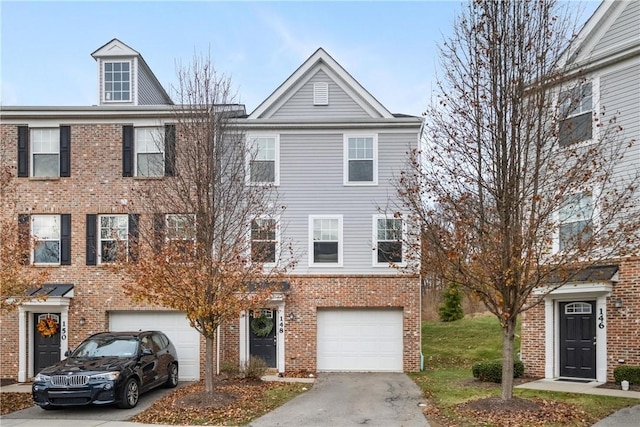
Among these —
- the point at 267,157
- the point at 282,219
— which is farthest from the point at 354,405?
the point at 267,157

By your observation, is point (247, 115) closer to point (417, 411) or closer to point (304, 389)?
point (304, 389)

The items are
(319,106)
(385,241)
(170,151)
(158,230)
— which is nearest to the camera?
(158,230)

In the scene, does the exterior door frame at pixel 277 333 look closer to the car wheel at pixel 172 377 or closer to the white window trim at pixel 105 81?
the car wheel at pixel 172 377

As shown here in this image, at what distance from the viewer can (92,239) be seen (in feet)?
55.2

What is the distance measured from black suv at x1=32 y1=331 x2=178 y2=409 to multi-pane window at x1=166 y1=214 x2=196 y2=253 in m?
2.80

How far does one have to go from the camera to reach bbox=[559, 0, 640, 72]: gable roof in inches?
518

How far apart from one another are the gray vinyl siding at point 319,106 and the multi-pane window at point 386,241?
348 cm

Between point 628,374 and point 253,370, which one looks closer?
point 628,374

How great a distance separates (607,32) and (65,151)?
15948 millimetres

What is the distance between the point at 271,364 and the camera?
16.9 metres

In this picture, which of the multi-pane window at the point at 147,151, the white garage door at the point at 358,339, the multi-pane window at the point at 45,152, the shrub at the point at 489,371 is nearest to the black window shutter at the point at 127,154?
the multi-pane window at the point at 147,151

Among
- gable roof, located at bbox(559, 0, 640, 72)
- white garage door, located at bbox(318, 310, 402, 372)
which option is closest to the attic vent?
white garage door, located at bbox(318, 310, 402, 372)

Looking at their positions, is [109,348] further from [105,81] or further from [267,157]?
[105,81]

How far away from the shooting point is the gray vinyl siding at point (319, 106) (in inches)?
684
